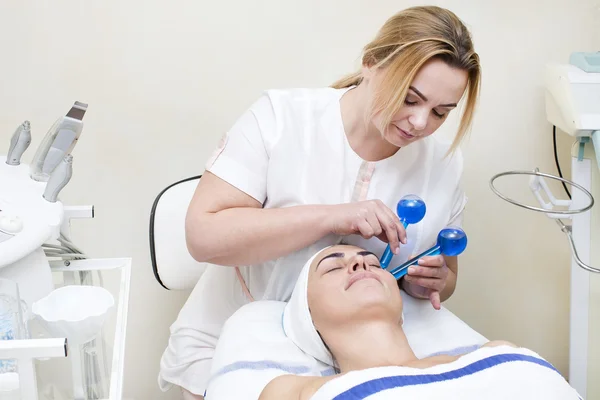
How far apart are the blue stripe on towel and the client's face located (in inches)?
8.3

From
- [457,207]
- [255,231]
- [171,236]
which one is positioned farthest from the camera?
[171,236]

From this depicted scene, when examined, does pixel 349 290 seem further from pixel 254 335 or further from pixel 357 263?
pixel 254 335

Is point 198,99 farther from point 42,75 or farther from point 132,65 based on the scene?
point 42,75

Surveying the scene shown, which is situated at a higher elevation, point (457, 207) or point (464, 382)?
point (457, 207)

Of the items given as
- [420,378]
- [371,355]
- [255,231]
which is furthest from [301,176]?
[420,378]

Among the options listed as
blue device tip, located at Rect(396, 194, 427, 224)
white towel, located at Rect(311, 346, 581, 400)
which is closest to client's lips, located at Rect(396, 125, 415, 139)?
blue device tip, located at Rect(396, 194, 427, 224)

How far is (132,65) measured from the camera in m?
1.80

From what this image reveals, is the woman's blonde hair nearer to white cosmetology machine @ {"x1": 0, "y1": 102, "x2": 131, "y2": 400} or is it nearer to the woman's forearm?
the woman's forearm

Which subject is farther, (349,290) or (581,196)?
(581,196)

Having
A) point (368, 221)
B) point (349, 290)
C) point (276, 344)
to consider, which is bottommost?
point (276, 344)

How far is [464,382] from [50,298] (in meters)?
0.66

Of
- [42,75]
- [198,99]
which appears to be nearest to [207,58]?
[198,99]

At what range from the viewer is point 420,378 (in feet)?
3.21

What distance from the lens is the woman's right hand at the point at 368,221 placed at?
123cm
